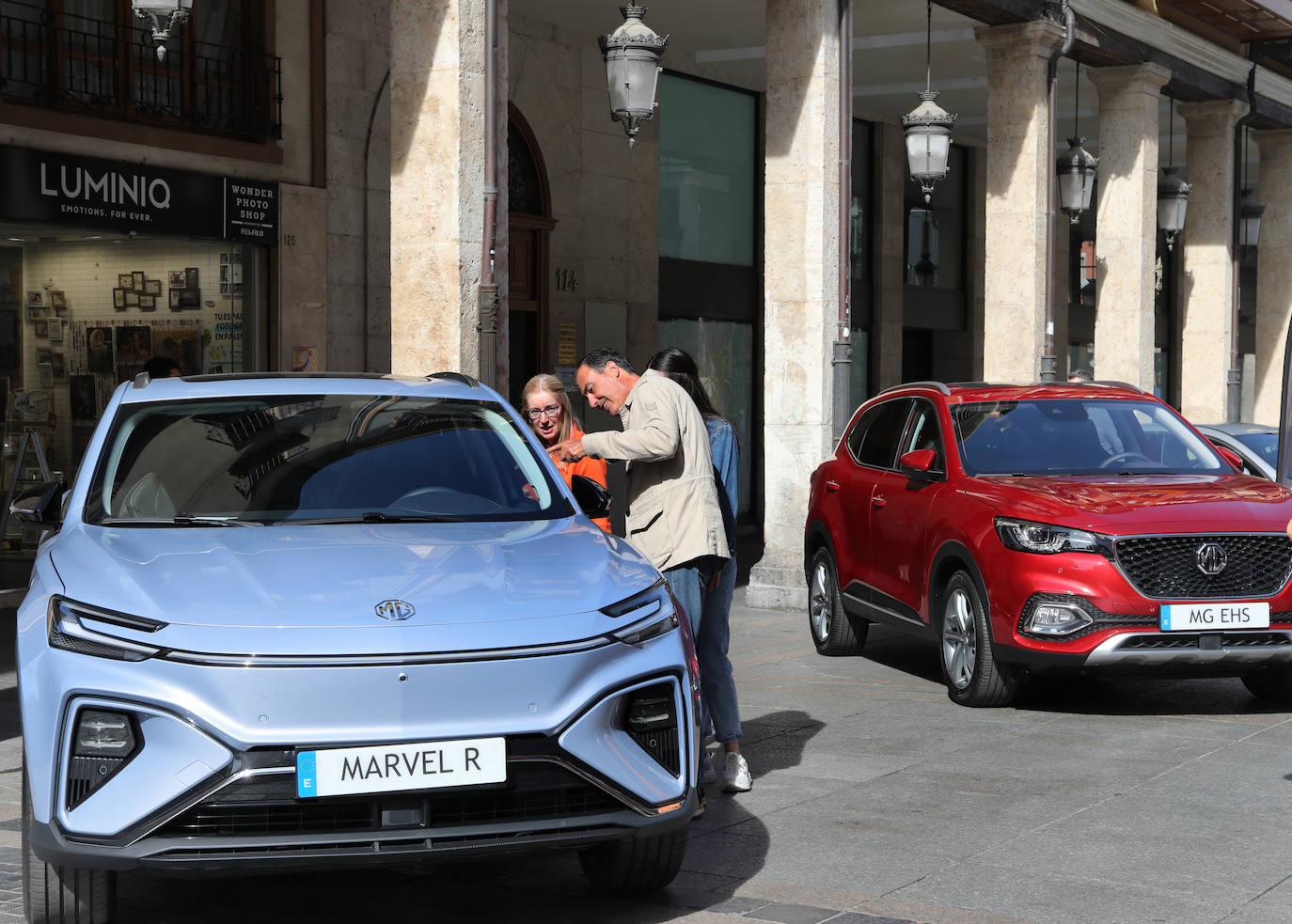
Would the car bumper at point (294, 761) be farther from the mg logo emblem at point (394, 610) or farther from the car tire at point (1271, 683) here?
the car tire at point (1271, 683)

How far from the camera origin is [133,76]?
45.3 ft

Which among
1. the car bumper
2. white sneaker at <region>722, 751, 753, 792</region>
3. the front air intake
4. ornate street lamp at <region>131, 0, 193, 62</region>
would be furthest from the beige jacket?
ornate street lamp at <region>131, 0, 193, 62</region>

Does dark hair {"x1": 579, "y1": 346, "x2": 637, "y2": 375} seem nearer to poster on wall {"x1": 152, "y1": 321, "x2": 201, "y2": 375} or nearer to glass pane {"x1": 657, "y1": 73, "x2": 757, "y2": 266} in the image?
poster on wall {"x1": 152, "y1": 321, "x2": 201, "y2": 375}

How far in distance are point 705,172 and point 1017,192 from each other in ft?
15.9

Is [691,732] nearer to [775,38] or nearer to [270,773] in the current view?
[270,773]

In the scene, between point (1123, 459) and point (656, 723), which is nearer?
point (656, 723)

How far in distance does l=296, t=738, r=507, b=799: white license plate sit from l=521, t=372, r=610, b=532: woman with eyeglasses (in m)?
2.95

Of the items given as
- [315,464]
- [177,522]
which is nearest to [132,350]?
[315,464]

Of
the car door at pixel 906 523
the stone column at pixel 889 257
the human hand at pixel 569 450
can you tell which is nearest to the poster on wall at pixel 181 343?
the car door at pixel 906 523

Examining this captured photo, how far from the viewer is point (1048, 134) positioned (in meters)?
18.0

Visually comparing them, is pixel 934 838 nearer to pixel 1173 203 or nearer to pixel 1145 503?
pixel 1145 503

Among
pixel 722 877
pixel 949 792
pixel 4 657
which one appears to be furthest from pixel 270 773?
pixel 4 657

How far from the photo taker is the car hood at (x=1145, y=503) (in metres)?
8.30

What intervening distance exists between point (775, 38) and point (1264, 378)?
14831mm
